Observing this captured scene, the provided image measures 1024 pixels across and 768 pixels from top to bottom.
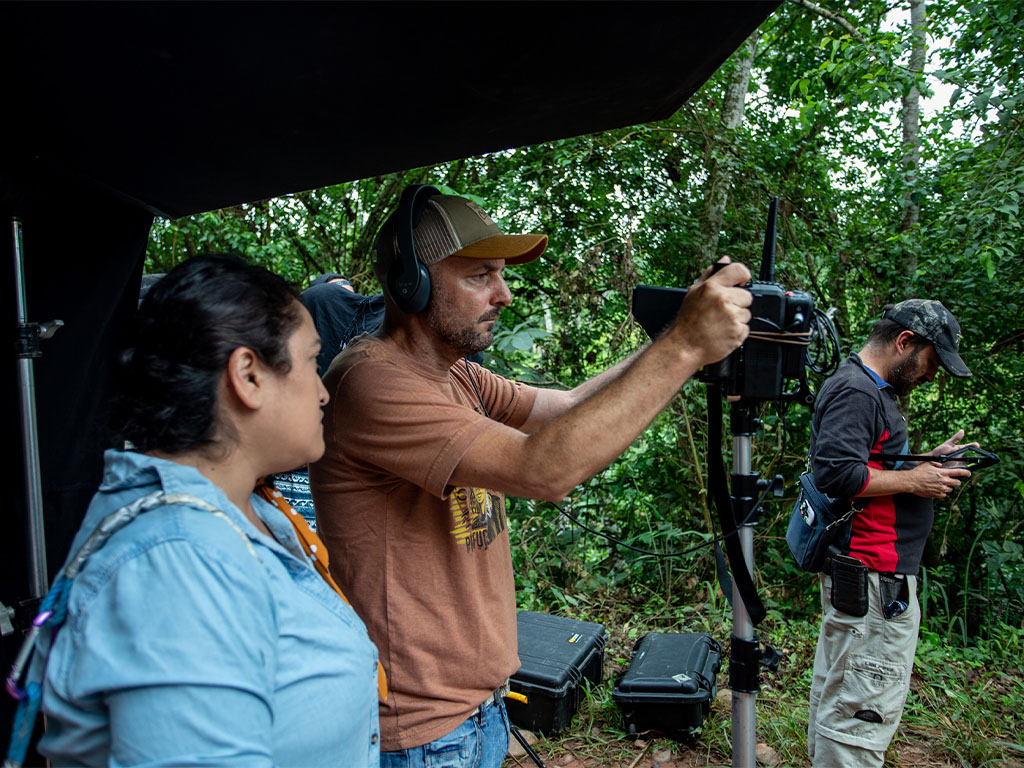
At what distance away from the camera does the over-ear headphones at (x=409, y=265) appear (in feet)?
5.40

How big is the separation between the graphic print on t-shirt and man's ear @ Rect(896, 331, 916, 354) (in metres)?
2.32

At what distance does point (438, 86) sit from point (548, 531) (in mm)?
4489

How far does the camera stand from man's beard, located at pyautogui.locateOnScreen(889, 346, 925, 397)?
3.16 meters

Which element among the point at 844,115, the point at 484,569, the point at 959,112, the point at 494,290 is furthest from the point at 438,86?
the point at 844,115

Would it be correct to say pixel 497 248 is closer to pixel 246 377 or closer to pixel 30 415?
pixel 246 377

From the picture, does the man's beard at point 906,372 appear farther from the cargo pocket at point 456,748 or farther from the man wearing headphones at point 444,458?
the cargo pocket at point 456,748

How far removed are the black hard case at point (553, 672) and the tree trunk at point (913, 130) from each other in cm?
352

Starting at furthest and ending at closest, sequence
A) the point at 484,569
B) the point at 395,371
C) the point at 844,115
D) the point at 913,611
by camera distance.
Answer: the point at 844,115 < the point at 913,611 < the point at 484,569 < the point at 395,371

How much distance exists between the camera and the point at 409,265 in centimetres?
165

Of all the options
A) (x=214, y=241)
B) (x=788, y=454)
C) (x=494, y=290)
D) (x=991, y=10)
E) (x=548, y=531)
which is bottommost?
(x=548, y=531)

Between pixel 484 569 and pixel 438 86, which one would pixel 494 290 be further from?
pixel 484 569

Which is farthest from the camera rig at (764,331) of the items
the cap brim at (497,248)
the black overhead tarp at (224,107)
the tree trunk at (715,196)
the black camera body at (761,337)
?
the tree trunk at (715,196)

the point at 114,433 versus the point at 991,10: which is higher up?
the point at 991,10

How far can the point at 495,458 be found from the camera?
4.61 ft
